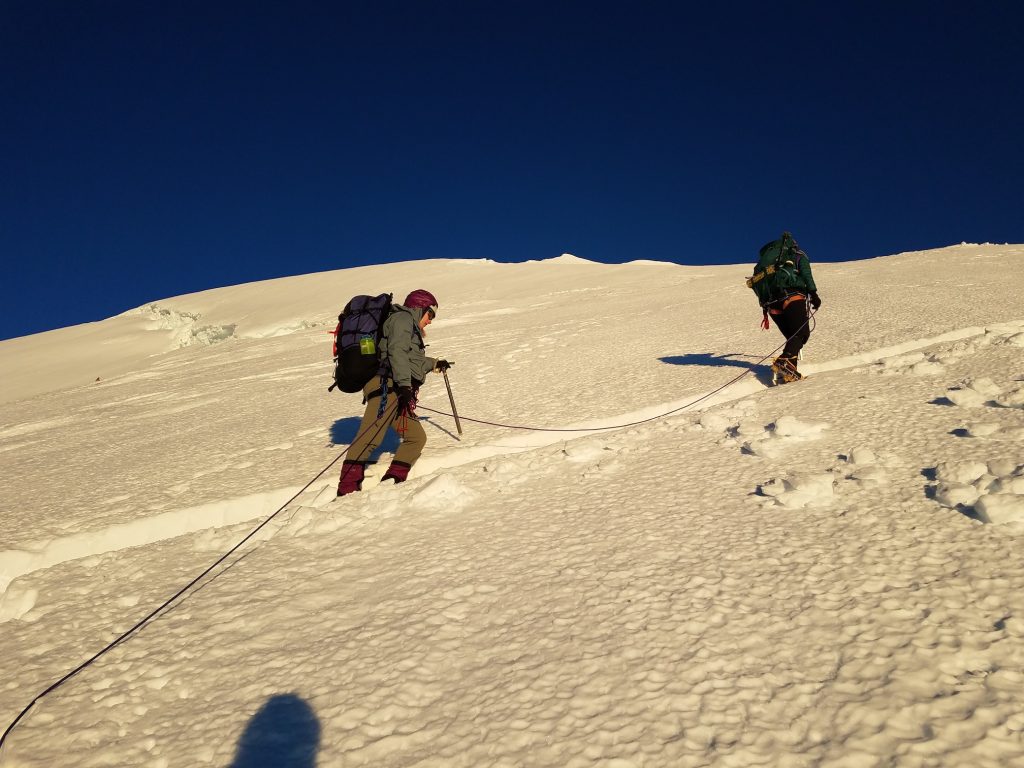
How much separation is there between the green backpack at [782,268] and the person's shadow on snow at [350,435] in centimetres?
418

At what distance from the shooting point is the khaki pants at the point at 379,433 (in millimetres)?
4566

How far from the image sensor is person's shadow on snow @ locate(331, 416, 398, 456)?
5.86 metres

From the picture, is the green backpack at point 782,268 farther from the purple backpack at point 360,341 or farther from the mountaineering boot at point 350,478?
the mountaineering boot at point 350,478

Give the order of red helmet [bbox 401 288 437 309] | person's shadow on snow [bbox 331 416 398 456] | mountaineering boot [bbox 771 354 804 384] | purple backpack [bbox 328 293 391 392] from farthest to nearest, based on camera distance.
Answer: mountaineering boot [bbox 771 354 804 384] < person's shadow on snow [bbox 331 416 398 456] < red helmet [bbox 401 288 437 309] < purple backpack [bbox 328 293 391 392]

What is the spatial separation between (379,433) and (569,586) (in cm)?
247

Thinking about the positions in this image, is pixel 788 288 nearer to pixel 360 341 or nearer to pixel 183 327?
pixel 360 341

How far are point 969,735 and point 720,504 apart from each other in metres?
1.69

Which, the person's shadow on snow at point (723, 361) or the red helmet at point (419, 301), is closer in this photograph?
the red helmet at point (419, 301)

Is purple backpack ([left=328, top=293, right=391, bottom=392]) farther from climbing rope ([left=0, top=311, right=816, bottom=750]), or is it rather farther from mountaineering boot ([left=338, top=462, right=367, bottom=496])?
mountaineering boot ([left=338, top=462, right=367, bottom=496])

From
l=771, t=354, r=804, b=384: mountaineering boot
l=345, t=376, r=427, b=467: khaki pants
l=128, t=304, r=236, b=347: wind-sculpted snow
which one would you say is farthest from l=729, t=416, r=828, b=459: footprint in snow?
l=128, t=304, r=236, b=347: wind-sculpted snow

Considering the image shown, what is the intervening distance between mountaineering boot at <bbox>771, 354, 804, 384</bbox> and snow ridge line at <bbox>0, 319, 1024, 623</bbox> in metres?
0.29

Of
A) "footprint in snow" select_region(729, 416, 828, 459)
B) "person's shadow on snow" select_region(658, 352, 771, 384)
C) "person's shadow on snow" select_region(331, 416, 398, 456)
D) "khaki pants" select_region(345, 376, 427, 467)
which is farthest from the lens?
"person's shadow on snow" select_region(658, 352, 771, 384)

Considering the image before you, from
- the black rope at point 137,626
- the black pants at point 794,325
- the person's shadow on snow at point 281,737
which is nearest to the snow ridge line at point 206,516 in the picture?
the black rope at point 137,626

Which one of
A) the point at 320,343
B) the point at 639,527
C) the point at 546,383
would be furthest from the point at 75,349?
the point at 639,527
